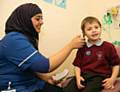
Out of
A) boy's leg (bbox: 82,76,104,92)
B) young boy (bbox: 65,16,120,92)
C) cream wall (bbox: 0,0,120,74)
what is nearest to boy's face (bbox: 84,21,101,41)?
young boy (bbox: 65,16,120,92)

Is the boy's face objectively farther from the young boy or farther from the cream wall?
the cream wall

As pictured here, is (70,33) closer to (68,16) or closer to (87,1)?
(68,16)

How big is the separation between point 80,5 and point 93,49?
774 mm

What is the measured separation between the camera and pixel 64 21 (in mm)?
2514

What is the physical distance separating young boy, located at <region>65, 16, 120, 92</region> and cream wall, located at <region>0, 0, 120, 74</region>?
1.64 feet

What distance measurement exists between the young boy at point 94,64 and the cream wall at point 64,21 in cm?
50

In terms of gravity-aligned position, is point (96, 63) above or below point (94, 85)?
above

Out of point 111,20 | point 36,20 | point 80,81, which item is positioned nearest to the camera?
point 36,20

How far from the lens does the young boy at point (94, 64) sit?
179 cm

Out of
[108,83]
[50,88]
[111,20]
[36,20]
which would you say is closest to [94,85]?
[108,83]

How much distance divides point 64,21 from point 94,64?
0.77 metres

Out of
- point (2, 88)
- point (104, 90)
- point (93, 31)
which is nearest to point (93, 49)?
point (93, 31)

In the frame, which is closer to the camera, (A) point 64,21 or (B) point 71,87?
(B) point 71,87

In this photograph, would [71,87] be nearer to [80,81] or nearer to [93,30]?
[80,81]
